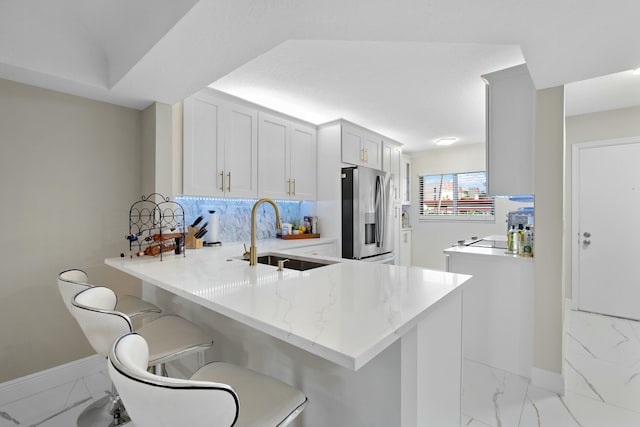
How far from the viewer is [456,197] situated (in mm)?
5277

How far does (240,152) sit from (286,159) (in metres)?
0.61

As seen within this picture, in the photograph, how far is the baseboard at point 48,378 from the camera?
191cm

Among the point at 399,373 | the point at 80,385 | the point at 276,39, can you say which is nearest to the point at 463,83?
the point at 276,39

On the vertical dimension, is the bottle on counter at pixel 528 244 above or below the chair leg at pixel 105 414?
above

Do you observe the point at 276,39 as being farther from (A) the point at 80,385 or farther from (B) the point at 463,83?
(A) the point at 80,385

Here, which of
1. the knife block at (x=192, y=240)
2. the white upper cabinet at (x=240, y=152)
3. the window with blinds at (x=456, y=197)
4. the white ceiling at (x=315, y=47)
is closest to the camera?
the white ceiling at (x=315, y=47)

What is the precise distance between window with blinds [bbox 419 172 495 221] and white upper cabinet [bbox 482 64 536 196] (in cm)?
282

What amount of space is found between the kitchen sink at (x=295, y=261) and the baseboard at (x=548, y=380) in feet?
5.42

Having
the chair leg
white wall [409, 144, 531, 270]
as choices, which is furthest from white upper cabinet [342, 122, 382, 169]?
the chair leg

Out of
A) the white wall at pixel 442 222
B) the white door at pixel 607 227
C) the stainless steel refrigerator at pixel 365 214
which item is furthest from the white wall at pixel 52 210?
the white door at pixel 607 227

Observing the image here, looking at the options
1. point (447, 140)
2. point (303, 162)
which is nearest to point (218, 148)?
point (303, 162)

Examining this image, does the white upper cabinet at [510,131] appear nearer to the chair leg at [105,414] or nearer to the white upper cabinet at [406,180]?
the white upper cabinet at [406,180]

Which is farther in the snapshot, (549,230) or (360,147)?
(360,147)

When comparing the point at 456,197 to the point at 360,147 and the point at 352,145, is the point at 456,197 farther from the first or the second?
the point at 352,145
